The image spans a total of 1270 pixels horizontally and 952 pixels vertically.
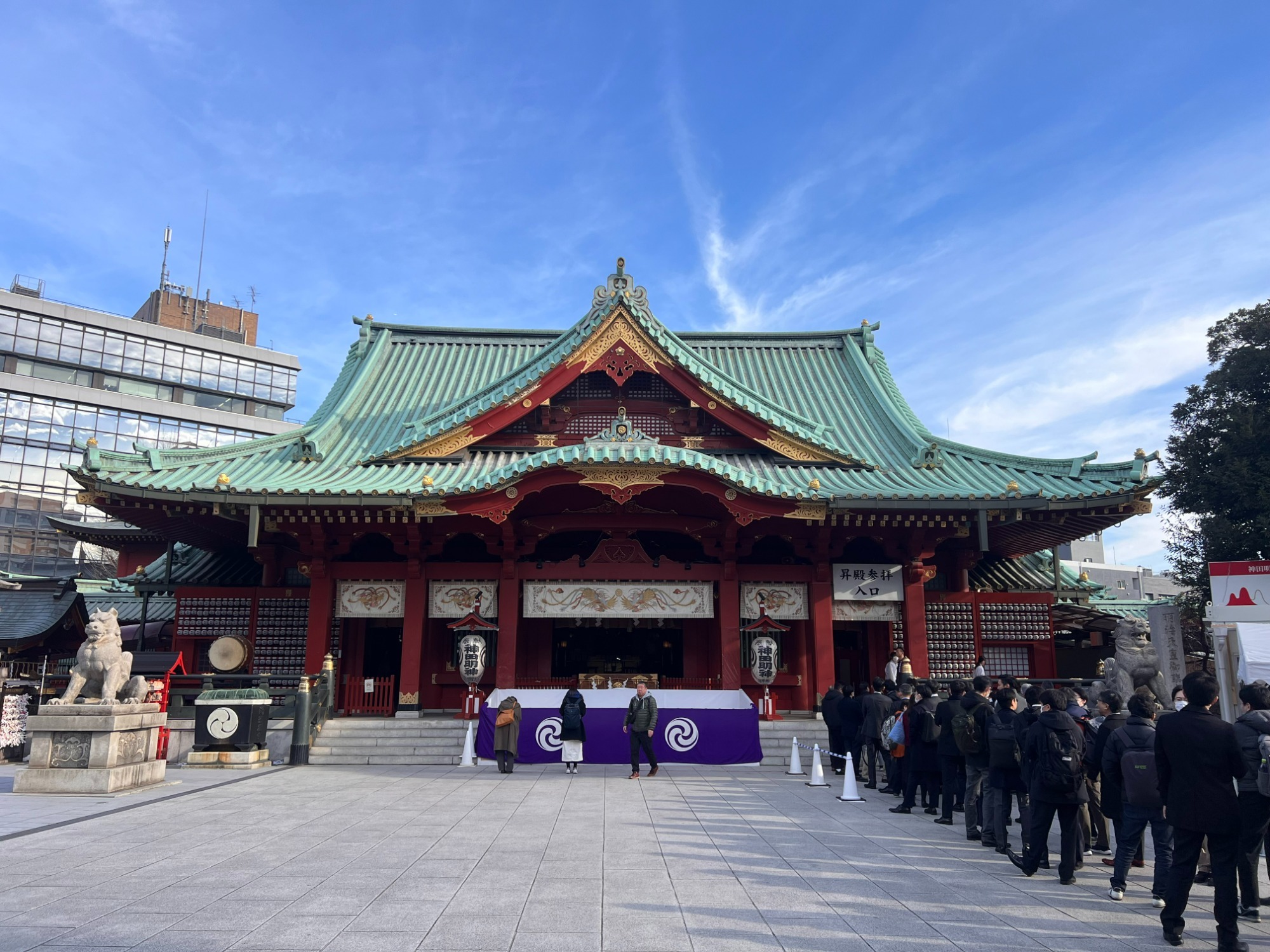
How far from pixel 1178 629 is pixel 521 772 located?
12.5m

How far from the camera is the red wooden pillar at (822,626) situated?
19547mm

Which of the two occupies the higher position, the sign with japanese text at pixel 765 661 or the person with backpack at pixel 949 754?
the sign with japanese text at pixel 765 661

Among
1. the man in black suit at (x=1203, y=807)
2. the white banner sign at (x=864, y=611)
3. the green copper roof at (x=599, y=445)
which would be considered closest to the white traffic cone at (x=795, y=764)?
the white banner sign at (x=864, y=611)

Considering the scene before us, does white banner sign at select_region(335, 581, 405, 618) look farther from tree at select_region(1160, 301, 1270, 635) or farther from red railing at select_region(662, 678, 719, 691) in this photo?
tree at select_region(1160, 301, 1270, 635)

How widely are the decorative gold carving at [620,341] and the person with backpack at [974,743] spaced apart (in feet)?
40.0

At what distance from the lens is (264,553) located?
21141 mm

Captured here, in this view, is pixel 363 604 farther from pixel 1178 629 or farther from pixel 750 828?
pixel 1178 629

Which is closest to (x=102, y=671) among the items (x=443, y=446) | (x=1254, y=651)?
(x=443, y=446)

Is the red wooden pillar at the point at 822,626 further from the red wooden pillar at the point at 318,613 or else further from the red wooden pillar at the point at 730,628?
the red wooden pillar at the point at 318,613

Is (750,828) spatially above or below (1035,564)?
below

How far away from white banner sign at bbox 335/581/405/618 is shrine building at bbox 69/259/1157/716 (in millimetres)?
46

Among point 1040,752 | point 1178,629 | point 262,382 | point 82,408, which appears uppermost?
point 262,382

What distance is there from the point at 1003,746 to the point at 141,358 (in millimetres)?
67416

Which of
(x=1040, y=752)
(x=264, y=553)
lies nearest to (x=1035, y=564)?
(x=1040, y=752)
